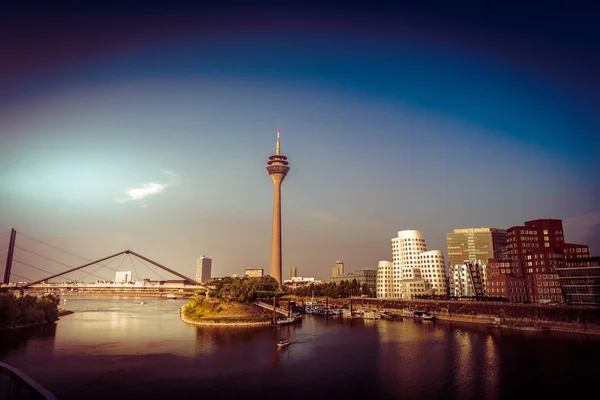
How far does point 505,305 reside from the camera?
7906 centimetres

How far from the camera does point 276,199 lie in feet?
511

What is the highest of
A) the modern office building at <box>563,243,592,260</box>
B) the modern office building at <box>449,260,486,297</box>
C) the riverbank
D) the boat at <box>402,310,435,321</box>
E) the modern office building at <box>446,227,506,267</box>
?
the modern office building at <box>446,227,506,267</box>

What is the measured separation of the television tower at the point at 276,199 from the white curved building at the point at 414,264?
130 ft

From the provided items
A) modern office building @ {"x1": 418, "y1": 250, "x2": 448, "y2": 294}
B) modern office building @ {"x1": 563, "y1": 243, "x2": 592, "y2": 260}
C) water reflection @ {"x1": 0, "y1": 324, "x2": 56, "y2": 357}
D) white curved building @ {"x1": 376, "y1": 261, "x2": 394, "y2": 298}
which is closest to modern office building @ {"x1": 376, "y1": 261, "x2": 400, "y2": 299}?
white curved building @ {"x1": 376, "y1": 261, "x2": 394, "y2": 298}

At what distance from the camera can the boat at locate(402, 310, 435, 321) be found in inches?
3531

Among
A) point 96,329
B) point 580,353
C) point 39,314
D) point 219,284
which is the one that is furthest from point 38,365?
point 580,353

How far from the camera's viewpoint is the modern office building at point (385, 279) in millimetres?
140750

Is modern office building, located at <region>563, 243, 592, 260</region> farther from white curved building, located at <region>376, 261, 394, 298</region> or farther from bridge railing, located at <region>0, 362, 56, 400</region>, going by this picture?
bridge railing, located at <region>0, 362, 56, 400</region>

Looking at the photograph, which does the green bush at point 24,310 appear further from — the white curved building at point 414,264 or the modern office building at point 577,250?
the modern office building at point 577,250

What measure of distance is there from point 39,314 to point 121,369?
45.7m

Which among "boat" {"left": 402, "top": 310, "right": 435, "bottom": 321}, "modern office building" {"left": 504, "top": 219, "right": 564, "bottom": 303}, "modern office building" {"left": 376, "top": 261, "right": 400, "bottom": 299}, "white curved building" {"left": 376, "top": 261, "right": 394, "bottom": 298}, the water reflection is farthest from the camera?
"white curved building" {"left": 376, "top": 261, "right": 394, "bottom": 298}

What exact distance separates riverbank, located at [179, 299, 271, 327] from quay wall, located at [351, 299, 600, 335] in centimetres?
4295

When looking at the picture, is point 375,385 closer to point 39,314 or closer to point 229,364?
point 229,364

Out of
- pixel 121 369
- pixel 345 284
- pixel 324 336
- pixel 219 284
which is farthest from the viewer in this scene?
pixel 345 284
